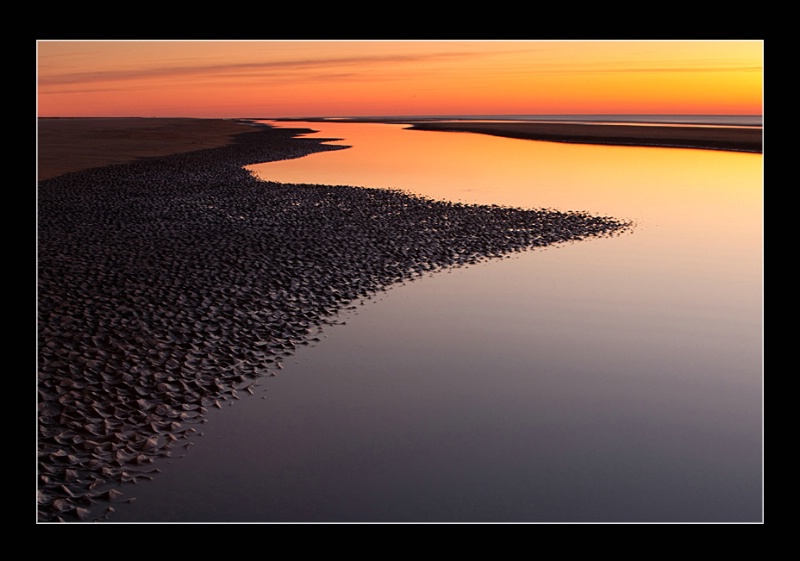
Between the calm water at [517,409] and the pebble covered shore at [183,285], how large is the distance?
0.66 metres

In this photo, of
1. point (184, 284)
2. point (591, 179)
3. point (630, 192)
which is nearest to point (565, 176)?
point (591, 179)

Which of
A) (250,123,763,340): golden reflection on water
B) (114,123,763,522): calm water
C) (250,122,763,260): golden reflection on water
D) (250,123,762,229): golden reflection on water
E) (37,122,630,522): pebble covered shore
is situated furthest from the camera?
(250,123,762,229): golden reflection on water

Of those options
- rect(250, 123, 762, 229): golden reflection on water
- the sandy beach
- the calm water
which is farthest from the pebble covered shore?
rect(250, 123, 762, 229): golden reflection on water

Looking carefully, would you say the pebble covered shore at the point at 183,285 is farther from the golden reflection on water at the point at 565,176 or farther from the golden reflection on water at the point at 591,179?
the golden reflection on water at the point at 565,176

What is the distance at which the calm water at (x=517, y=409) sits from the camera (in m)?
10.8

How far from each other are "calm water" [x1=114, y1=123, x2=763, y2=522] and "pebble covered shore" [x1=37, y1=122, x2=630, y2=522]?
661 millimetres

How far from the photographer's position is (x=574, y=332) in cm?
1738

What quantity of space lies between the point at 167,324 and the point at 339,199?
18671mm

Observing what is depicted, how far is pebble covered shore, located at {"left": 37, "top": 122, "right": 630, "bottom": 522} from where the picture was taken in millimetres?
11203

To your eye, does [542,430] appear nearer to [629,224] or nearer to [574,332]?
[574,332]

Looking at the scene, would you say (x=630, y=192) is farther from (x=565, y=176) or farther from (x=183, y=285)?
(x=183, y=285)

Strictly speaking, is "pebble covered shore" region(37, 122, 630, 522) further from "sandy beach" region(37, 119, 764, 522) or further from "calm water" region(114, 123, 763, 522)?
"calm water" region(114, 123, 763, 522)

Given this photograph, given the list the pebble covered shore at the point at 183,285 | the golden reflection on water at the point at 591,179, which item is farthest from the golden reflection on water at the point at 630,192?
the pebble covered shore at the point at 183,285
